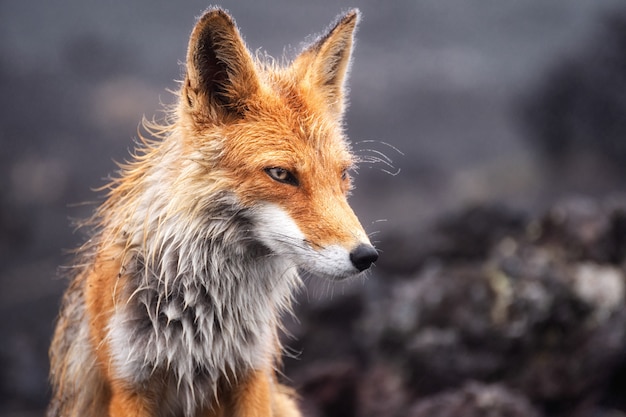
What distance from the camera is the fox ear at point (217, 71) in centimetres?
396

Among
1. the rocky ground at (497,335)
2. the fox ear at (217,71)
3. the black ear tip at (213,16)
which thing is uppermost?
the black ear tip at (213,16)

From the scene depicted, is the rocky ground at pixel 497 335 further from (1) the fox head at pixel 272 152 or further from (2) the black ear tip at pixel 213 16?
(2) the black ear tip at pixel 213 16

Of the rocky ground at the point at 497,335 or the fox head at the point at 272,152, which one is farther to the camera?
the rocky ground at the point at 497,335

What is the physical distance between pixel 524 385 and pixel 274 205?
15.7 ft

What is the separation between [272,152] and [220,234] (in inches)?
24.3

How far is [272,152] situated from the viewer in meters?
3.97

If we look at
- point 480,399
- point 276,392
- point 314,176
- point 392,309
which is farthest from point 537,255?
point 314,176

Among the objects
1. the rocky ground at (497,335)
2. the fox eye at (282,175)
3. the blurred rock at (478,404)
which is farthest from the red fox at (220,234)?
the rocky ground at (497,335)

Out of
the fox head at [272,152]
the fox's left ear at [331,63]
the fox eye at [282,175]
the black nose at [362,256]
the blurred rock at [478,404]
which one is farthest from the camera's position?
the blurred rock at [478,404]

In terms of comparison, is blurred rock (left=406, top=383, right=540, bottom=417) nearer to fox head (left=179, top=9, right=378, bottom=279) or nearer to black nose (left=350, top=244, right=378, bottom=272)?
fox head (left=179, top=9, right=378, bottom=279)

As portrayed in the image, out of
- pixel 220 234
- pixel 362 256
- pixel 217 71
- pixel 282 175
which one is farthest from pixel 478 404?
pixel 217 71

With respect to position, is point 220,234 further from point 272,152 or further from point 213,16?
point 213,16

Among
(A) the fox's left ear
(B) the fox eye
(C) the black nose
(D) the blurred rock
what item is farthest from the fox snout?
(D) the blurred rock

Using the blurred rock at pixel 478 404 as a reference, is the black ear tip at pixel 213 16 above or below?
above
